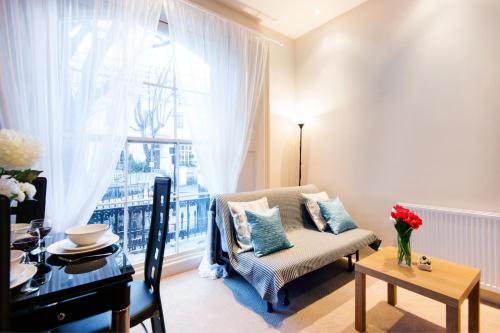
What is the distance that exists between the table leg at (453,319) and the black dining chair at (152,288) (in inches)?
61.9

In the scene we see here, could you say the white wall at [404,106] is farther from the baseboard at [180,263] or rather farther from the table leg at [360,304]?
the baseboard at [180,263]

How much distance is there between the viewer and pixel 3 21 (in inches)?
64.7

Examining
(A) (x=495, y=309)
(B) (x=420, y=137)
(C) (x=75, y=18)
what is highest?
(C) (x=75, y=18)

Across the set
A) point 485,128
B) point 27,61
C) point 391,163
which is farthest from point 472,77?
point 27,61

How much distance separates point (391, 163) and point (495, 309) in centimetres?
143

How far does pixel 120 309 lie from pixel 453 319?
1.69m

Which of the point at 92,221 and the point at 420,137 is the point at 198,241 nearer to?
the point at 92,221

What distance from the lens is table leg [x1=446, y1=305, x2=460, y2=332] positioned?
132 centimetres

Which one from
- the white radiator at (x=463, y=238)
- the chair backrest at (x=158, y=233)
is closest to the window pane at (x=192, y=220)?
the chair backrest at (x=158, y=233)

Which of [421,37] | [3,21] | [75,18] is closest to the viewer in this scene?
[3,21]

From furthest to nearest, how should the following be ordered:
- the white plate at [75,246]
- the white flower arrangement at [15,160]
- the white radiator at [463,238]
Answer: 1. the white radiator at [463,238]
2. the white plate at [75,246]
3. the white flower arrangement at [15,160]

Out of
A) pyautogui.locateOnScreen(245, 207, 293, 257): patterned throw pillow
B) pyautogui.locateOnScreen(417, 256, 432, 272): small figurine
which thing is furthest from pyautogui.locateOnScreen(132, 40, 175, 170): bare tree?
A: pyautogui.locateOnScreen(417, 256, 432, 272): small figurine

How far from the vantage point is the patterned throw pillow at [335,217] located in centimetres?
256

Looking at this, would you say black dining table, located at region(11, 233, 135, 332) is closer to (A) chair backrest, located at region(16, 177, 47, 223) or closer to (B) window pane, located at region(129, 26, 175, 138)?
(A) chair backrest, located at region(16, 177, 47, 223)
